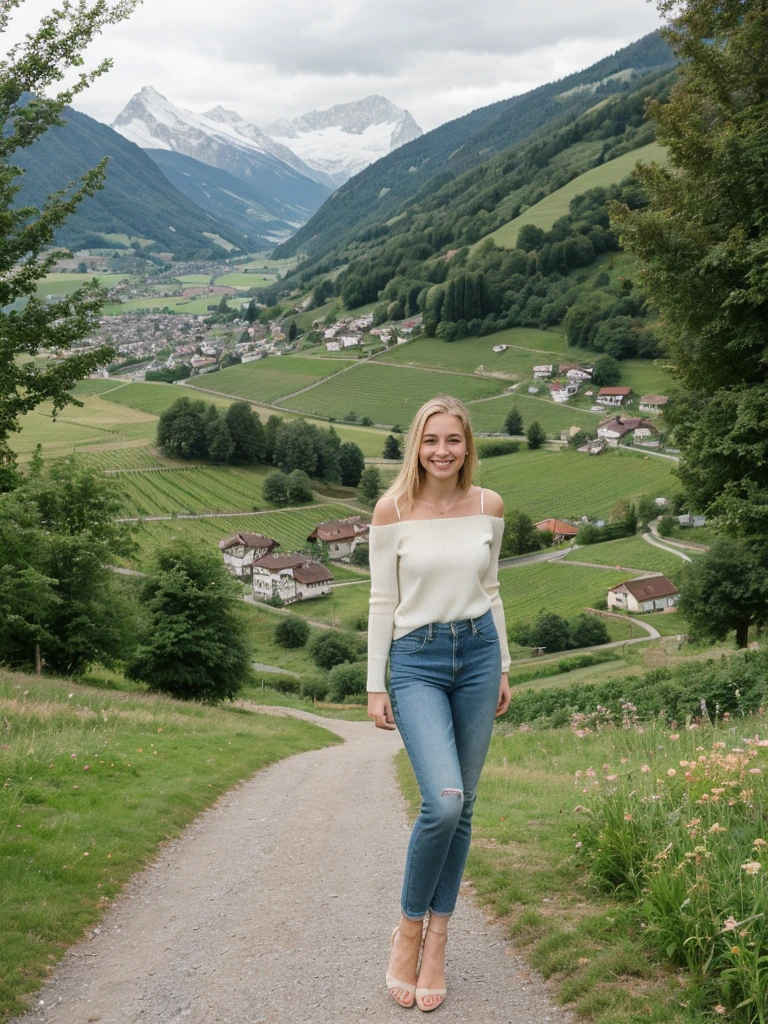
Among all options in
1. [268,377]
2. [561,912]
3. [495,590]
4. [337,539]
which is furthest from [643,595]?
[268,377]

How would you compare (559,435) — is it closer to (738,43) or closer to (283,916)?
(738,43)

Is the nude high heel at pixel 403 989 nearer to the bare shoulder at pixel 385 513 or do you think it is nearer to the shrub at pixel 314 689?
the bare shoulder at pixel 385 513

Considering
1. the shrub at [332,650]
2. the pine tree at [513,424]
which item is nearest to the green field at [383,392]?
the pine tree at [513,424]

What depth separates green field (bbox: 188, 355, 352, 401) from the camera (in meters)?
148

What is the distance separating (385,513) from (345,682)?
151 ft

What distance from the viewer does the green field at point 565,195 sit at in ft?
601

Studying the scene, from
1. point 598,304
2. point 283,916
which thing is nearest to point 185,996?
point 283,916

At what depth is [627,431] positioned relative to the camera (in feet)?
357

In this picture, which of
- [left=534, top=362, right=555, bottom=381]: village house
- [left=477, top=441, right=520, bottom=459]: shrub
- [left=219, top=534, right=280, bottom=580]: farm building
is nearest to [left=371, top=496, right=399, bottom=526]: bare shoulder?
[left=219, top=534, right=280, bottom=580]: farm building

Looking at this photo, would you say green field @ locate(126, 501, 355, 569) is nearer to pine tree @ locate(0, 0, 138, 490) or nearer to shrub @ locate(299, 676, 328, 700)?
shrub @ locate(299, 676, 328, 700)

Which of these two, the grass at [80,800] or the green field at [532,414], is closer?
the grass at [80,800]

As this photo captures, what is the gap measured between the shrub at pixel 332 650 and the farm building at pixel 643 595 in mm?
19518

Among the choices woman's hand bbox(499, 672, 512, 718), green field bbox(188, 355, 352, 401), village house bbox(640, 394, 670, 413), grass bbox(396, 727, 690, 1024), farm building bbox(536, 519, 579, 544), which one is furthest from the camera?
green field bbox(188, 355, 352, 401)

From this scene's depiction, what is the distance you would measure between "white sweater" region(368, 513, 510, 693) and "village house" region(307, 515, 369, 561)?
264 ft
